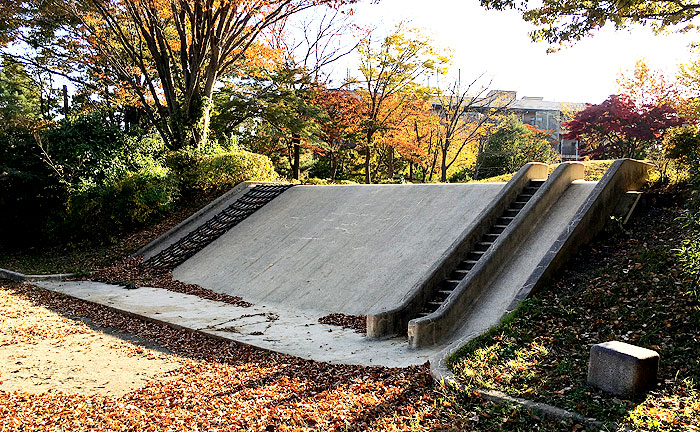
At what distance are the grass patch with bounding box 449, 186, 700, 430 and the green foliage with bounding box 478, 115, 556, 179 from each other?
65.1 feet

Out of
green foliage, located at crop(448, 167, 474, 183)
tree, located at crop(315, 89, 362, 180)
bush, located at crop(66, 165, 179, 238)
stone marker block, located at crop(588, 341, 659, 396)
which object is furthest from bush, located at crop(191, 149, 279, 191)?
green foliage, located at crop(448, 167, 474, 183)

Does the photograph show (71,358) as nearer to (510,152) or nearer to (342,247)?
(342,247)

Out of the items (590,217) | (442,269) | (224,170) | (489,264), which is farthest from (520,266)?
(224,170)

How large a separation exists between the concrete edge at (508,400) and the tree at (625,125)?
54.9ft

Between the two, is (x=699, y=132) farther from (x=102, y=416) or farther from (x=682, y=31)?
(x=102, y=416)

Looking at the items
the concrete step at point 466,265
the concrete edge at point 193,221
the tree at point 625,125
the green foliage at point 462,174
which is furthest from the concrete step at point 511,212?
the green foliage at point 462,174

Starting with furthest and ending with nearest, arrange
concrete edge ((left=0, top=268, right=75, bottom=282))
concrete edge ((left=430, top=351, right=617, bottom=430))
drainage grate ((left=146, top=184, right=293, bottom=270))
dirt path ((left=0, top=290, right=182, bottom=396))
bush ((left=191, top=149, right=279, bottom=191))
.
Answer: bush ((left=191, top=149, right=279, bottom=191)), drainage grate ((left=146, top=184, right=293, bottom=270)), concrete edge ((left=0, top=268, right=75, bottom=282)), dirt path ((left=0, top=290, right=182, bottom=396)), concrete edge ((left=430, top=351, right=617, bottom=430))

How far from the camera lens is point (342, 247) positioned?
403 inches

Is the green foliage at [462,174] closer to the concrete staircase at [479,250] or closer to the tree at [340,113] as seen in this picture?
the tree at [340,113]

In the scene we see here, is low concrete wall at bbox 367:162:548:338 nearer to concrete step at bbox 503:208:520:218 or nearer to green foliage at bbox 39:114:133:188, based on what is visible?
concrete step at bbox 503:208:520:218

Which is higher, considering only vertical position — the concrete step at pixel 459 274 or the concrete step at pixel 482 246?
the concrete step at pixel 482 246

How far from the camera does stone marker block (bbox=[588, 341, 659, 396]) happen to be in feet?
13.4

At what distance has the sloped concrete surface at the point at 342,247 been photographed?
8.63 meters

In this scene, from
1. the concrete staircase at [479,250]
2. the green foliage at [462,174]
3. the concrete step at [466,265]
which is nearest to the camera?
the concrete staircase at [479,250]
